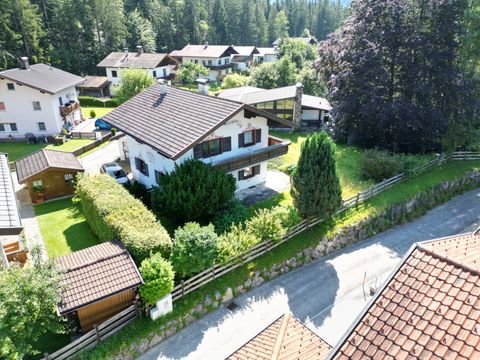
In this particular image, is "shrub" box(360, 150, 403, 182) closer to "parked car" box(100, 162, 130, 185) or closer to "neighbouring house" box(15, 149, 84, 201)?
"parked car" box(100, 162, 130, 185)

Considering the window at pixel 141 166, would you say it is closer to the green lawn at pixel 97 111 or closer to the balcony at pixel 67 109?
the balcony at pixel 67 109

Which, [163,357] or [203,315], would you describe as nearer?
[163,357]

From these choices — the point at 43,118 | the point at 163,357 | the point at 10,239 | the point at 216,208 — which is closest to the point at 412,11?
the point at 216,208

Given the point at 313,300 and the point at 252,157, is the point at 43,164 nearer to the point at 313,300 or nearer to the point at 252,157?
the point at 252,157

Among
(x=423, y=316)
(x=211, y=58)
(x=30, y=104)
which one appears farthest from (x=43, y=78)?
(x=423, y=316)

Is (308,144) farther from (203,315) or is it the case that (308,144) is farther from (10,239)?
(10,239)

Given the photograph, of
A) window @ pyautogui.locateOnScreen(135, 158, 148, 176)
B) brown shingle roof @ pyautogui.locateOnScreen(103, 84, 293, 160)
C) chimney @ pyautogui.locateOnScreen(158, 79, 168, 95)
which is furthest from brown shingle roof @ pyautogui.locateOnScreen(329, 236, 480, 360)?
chimney @ pyautogui.locateOnScreen(158, 79, 168, 95)
